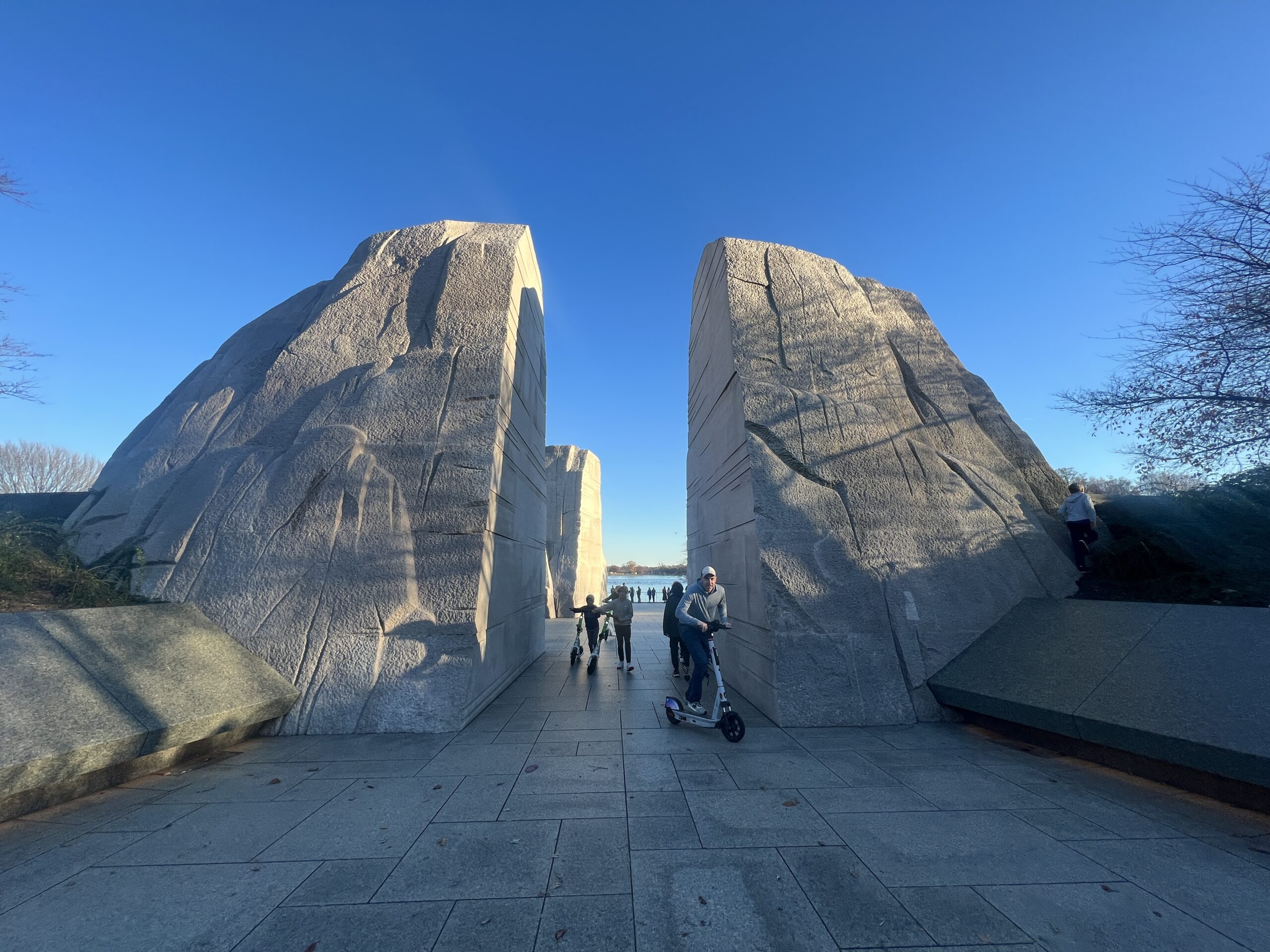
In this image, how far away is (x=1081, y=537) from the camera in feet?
25.2

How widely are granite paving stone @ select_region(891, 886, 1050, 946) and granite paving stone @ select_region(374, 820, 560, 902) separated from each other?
208 centimetres

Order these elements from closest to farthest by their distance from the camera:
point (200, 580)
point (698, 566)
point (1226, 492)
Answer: point (200, 580), point (1226, 492), point (698, 566)

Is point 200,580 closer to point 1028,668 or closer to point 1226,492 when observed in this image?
point 1028,668

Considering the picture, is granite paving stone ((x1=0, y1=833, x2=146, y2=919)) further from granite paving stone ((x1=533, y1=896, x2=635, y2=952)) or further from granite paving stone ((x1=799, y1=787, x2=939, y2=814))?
granite paving stone ((x1=799, y1=787, x2=939, y2=814))

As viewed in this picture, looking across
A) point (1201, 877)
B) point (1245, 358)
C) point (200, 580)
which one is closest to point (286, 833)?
point (200, 580)

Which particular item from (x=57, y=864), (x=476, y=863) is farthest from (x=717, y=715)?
(x=57, y=864)

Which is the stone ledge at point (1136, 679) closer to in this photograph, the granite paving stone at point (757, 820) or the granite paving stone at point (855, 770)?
the granite paving stone at point (855, 770)

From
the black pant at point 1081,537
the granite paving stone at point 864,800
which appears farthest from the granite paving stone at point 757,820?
the black pant at point 1081,537

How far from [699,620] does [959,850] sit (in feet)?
10.3

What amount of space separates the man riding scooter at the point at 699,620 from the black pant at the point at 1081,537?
5562 mm

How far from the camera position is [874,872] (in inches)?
127

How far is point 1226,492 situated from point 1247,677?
15.8 feet

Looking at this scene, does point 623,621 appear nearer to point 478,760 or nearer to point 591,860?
point 478,760

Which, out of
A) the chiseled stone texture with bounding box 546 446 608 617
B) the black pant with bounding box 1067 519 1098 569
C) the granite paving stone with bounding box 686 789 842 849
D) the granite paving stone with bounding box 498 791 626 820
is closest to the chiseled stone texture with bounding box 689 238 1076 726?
the black pant with bounding box 1067 519 1098 569
